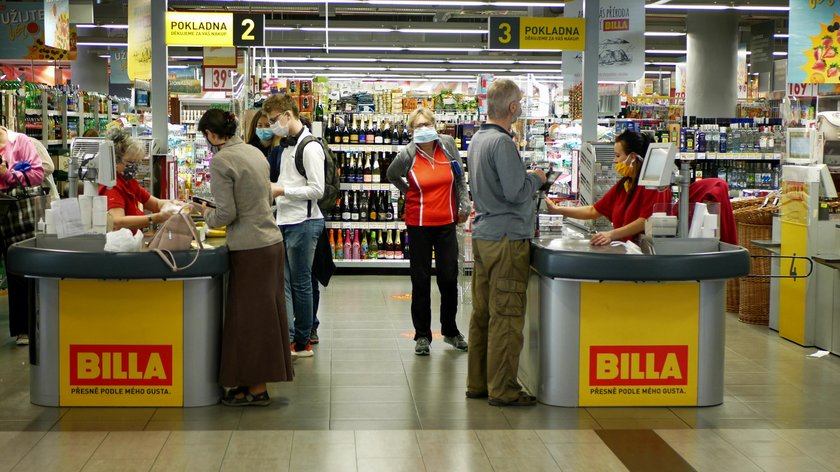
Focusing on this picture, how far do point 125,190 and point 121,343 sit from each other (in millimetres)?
1014

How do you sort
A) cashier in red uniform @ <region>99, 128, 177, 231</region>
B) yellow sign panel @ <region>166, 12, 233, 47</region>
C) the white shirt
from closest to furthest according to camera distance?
cashier in red uniform @ <region>99, 128, 177, 231</region> → the white shirt → yellow sign panel @ <region>166, 12, 233, 47</region>

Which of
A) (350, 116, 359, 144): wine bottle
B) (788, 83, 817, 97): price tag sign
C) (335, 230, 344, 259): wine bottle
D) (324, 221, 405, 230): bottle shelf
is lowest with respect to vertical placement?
(335, 230, 344, 259): wine bottle

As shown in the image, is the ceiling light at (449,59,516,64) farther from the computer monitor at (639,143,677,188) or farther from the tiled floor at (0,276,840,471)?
the computer monitor at (639,143,677,188)

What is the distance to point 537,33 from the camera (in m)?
8.95

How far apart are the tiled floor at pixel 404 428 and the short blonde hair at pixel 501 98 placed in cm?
156

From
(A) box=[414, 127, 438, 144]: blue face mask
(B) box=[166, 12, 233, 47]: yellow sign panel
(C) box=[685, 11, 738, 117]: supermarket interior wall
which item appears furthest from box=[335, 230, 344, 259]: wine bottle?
(C) box=[685, 11, 738, 117]: supermarket interior wall

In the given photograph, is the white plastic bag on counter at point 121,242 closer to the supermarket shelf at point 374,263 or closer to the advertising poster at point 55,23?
the supermarket shelf at point 374,263

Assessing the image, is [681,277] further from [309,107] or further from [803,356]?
[309,107]

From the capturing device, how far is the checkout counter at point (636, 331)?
16.7ft

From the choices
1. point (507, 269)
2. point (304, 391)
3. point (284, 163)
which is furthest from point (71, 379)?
point (507, 269)

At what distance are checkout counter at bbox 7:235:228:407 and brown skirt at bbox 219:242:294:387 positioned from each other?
10cm

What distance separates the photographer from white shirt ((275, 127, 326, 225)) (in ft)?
20.2

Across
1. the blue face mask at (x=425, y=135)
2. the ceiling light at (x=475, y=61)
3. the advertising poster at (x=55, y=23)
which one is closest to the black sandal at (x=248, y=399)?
the blue face mask at (x=425, y=135)

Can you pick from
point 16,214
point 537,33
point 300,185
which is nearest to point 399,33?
point 537,33
